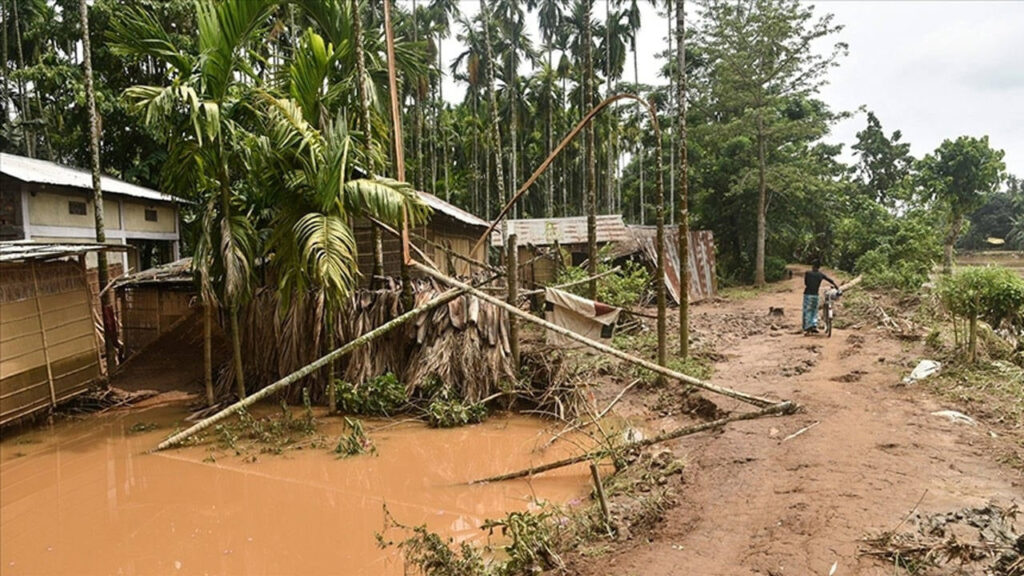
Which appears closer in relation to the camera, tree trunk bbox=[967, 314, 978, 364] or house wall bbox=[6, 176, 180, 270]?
tree trunk bbox=[967, 314, 978, 364]

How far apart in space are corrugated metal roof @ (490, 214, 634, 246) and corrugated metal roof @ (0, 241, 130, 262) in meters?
10.4

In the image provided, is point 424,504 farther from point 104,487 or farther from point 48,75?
point 48,75

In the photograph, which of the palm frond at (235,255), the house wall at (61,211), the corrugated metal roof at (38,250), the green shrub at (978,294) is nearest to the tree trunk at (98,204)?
the house wall at (61,211)

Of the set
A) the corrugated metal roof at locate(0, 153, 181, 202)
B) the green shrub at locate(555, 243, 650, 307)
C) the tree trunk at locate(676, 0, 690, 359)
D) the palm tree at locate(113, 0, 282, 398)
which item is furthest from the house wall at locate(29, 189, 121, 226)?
the tree trunk at locate(676, 0, 690, 359)

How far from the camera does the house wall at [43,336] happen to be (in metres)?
6.85

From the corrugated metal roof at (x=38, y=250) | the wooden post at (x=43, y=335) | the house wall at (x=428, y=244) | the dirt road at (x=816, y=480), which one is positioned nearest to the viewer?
the dirt road at (x=816, y=480)

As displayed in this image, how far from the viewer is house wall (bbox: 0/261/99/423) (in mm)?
6852

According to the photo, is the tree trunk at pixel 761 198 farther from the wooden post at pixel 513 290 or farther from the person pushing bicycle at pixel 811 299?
the wooden post at pixel 513 290

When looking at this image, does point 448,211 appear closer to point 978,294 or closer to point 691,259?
point 978,294

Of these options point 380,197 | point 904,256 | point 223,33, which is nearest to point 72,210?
point 223,33

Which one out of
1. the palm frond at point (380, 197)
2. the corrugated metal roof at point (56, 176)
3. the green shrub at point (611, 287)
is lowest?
the green shrub at point (611, 287)

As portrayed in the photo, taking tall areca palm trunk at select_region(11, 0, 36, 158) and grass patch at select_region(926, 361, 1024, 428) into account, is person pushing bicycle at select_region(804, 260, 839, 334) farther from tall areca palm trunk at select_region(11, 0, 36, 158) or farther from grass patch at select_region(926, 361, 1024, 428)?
tall areca palm trunk at select_region(11, 0, 36, 158)

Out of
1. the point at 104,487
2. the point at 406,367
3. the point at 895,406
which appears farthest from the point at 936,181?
the point at 104,487

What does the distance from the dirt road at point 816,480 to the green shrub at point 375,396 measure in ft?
11.1
